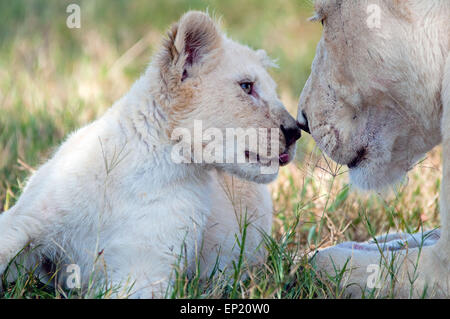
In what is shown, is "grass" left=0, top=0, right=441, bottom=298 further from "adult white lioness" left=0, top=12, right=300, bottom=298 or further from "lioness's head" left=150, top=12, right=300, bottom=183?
"lioness's head" left=150, top=12, right=300, bottom=183

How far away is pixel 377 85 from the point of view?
9.03 feet

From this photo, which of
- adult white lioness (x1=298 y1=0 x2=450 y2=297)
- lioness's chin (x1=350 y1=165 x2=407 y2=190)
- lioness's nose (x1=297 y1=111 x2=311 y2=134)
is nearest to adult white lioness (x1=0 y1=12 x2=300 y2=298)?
lioness's nose (x1=297 y1=111 x2=311 y2=134)

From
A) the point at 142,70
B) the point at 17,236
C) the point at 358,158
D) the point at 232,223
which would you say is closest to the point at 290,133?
the point at 358,158

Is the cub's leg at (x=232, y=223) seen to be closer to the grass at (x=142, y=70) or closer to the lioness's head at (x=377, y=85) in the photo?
the grass at (x=142, y=70)

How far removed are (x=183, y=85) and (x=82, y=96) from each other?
2.70m

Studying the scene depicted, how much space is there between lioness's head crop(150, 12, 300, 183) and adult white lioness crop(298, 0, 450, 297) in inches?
8.5

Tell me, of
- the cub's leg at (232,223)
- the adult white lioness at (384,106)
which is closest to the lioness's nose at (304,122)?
the adult white lioness at (384,106)

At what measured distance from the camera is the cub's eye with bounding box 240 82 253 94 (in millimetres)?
2908

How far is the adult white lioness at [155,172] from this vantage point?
269 cm

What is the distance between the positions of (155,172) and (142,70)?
2.96 meters

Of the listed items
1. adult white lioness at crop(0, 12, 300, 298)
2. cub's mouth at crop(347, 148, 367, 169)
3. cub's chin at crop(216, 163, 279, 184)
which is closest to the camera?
adult white lioness at crop(0, 12, 300, 298)
